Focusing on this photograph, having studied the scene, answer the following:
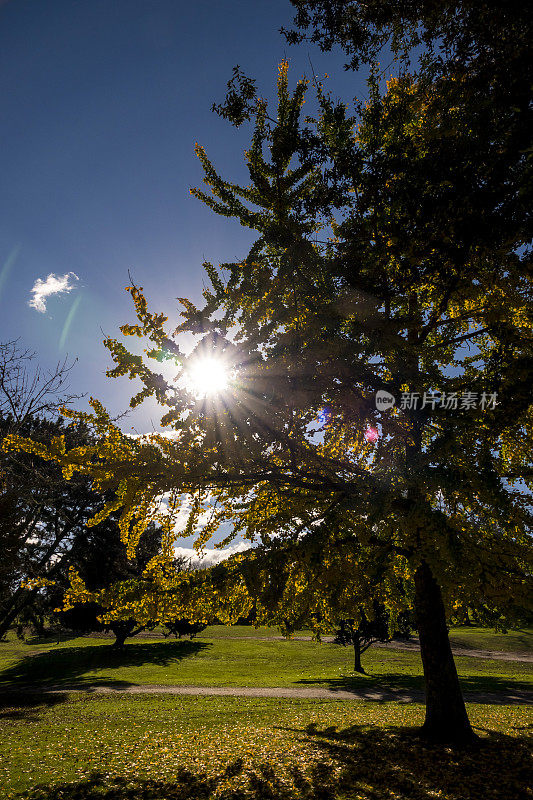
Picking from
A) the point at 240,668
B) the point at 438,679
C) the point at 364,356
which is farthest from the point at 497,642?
the point at 364,356

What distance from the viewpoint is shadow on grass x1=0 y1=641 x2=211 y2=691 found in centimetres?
2061

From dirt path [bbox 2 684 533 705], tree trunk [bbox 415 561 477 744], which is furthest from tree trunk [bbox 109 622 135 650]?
tree trunk [bbox 415 561 477 744]

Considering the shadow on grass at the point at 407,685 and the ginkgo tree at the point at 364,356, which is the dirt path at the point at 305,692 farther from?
the ginkgo tree at the point at 364,356

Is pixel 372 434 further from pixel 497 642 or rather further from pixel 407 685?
pixel 497 642

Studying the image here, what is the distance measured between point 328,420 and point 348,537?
7.34 ft

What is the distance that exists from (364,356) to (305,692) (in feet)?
55.3

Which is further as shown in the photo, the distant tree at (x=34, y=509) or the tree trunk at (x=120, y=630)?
the tree trunk at (x=120, y=630)

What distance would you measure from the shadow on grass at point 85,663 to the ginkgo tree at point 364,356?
18.7 m

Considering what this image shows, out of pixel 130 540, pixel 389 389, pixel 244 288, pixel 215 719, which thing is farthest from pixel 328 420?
pixel 215 719

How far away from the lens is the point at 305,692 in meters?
17.0

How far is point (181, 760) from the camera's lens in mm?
7473

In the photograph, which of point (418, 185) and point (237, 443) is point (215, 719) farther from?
point (418, 185)

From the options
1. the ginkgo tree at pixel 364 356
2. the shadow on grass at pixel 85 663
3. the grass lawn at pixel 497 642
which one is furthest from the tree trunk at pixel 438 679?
the grass lawn at pixel 497 642

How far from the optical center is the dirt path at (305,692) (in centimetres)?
1507
